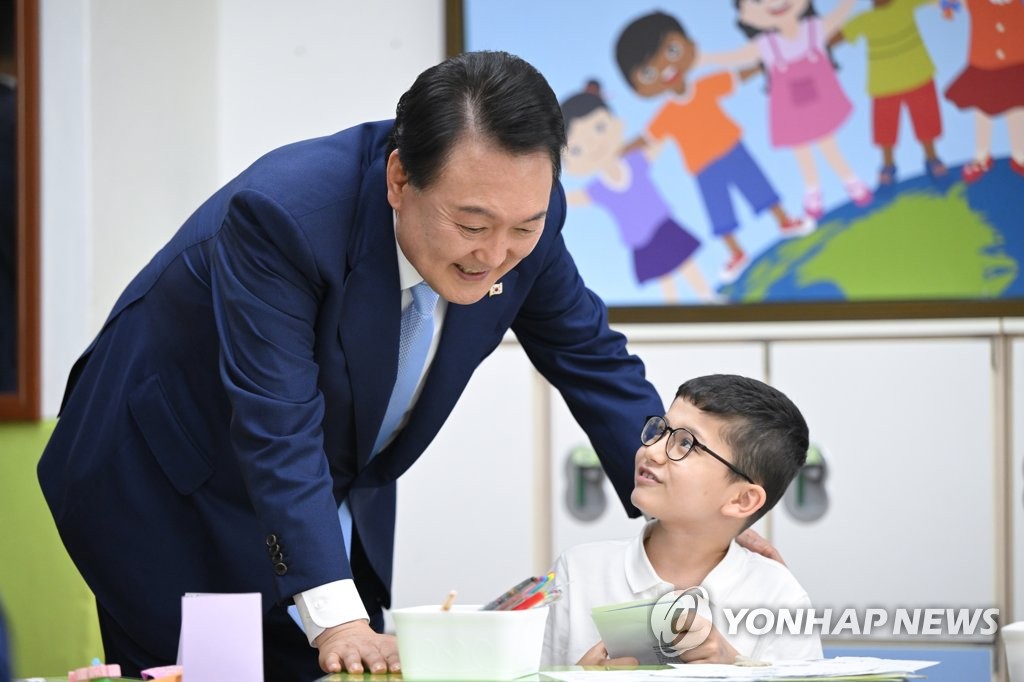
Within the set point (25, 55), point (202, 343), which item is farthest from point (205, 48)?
point (202, 343)

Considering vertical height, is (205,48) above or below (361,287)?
above

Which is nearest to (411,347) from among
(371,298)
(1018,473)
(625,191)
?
(371,298)

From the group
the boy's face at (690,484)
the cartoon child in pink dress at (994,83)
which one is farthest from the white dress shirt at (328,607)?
the cartoon child in pink dress at (994,83)

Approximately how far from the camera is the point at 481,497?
9.61 feet

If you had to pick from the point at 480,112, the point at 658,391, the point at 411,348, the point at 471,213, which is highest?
the point at 480,112

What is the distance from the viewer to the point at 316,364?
1.45 meters

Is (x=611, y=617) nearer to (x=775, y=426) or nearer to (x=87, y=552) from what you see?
(x=775, y=426)

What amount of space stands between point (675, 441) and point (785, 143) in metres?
1.40

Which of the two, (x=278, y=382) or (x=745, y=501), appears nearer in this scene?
(x=278, y=382)

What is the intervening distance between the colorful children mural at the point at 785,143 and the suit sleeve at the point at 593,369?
109cm

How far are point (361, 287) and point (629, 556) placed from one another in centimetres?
54

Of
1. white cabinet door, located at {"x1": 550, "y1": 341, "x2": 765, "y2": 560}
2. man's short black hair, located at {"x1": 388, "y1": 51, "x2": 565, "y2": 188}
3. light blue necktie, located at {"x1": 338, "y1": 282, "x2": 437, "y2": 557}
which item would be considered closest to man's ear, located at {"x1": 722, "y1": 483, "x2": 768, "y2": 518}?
light blue necktie, located at {"x1": 338, "y1": 282, "x2": 437, "y2": 557}

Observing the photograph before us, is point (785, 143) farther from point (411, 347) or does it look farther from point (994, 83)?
point (411, 347)

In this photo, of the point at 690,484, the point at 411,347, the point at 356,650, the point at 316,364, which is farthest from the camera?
the point at 690,484
